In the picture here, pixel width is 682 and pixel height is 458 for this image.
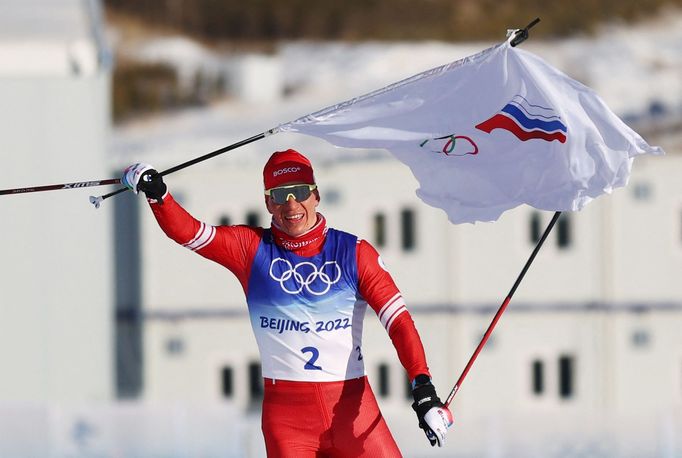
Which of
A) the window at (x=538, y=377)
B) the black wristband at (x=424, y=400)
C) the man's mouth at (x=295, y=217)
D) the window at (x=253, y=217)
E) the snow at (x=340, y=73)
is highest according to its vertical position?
the snow at (x=340, y=73)

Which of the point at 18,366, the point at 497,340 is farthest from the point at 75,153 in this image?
the point at 497,340

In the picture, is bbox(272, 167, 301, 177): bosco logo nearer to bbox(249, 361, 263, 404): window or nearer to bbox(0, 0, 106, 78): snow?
bbox(0, 0, 106, 78): snow

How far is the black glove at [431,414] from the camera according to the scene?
6965mm

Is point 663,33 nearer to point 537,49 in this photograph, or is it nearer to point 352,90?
point 537,49

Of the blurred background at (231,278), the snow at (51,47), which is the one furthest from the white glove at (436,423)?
the snow at (51,47)

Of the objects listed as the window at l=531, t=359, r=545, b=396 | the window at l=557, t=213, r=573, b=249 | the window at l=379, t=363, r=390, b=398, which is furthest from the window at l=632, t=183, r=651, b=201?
the window at l=379, t=363, r=390, b=398

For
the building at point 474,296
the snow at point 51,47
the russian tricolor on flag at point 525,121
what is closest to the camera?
the russian tricolor on flag at point 525,121

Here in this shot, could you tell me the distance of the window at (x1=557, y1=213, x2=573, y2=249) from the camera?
90.0 feet

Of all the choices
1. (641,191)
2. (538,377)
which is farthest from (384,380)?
(641,191)

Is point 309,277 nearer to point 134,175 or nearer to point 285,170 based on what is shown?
point 285,170

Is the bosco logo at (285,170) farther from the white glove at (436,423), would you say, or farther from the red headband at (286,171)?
the white glove at (436,423)

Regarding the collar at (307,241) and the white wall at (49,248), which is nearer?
the collar at (307,241)

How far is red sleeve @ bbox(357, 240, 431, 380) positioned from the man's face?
0.25 meters

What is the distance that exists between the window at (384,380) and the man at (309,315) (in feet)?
63.5
